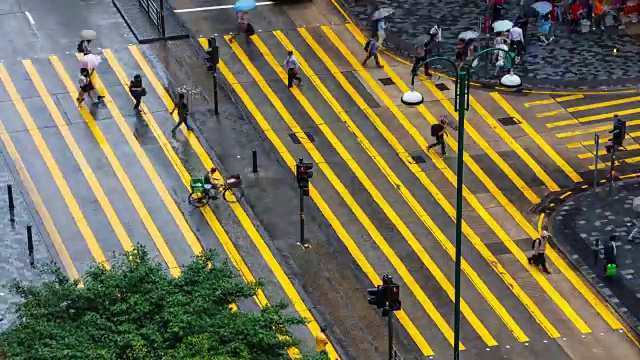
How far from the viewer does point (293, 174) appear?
183ft

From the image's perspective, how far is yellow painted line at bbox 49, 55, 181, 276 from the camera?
50656 mm

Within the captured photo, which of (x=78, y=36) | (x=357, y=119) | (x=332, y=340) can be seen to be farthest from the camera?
(x=78, y=36)

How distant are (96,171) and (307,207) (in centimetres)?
736

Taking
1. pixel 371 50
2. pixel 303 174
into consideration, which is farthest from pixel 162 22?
pixel 303 174

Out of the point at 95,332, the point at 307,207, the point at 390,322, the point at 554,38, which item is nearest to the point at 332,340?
the point at 390,322

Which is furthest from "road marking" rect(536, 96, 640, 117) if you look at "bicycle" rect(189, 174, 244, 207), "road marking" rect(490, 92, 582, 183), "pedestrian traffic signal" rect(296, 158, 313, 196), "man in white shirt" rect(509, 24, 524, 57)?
"pedestrian traffic signal" rect(296, 158, 313, 196)

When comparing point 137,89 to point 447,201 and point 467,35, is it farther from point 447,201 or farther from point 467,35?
point 467,35

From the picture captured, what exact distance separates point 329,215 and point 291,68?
8.95 meters

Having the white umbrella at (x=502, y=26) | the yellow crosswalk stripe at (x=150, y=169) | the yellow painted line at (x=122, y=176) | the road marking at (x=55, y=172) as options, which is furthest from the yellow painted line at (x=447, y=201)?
the road marking at (x=55, y=172)

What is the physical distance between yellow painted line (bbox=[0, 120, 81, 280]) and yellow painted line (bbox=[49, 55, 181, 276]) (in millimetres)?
2798

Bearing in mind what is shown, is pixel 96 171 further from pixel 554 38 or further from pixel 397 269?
pixel 554 38

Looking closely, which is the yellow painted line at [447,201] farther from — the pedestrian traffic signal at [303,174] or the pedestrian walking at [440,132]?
the pedestrian traffic signal at [303,174]

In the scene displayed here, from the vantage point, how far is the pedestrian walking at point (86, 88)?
5891cm

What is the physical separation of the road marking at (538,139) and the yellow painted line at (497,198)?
112 inches
